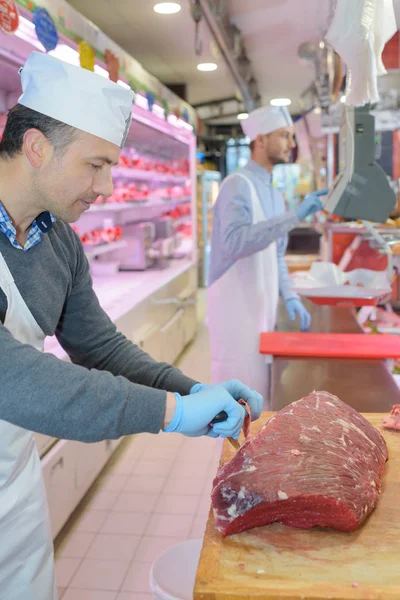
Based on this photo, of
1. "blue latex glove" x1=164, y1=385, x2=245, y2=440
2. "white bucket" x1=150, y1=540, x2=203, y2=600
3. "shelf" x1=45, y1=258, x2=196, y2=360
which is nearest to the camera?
"blue latex glove" x1=164, y1=385, x2=245, y2=440

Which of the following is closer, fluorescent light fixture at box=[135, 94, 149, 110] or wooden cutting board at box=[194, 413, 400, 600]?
wooden cutting board at box=[194, 413, 400, 600]

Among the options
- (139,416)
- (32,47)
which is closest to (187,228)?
(32,47)

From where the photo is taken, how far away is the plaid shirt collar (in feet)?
5.16

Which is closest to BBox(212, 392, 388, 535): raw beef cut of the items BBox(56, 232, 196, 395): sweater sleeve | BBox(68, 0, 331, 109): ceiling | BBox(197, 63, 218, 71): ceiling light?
BBox(56, 232, 196, 395): sweater sleeve

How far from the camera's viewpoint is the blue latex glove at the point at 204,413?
1409 millimetres

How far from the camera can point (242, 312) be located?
3703 millimetres

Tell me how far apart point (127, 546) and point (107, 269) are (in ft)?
10.9

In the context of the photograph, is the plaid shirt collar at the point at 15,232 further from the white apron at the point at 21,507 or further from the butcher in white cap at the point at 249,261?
the butcher in white cap at the point at 249,261

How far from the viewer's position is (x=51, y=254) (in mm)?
1733

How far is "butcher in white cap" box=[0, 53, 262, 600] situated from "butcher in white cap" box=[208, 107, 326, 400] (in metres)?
1.66

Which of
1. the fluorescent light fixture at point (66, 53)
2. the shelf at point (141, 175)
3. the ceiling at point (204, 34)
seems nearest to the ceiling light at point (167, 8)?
the ceiling at point (204, 34)

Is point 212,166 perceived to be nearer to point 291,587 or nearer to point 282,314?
point 282,314

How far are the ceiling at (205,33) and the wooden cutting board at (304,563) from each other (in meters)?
4.36

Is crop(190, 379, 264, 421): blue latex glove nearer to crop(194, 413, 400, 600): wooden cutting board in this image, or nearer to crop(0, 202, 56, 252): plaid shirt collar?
crop(194, 413, 400, 600): wooden cutting board
